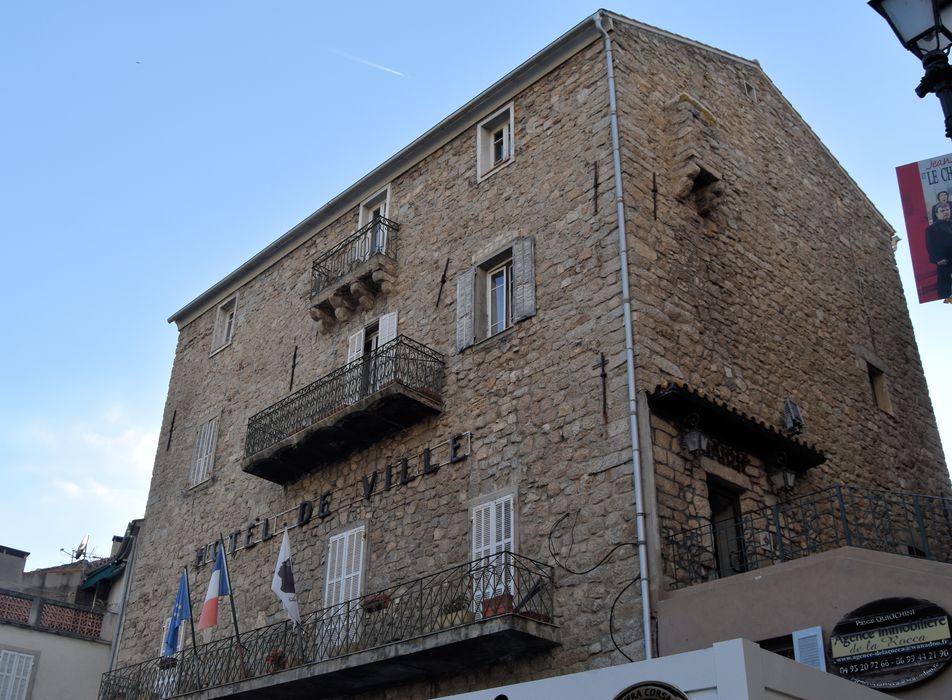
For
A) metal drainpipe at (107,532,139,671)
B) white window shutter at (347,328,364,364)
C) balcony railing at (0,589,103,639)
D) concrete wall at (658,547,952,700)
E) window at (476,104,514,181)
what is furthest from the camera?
balcony railing at (0,589,103,639)

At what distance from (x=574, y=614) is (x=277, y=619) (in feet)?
20.0

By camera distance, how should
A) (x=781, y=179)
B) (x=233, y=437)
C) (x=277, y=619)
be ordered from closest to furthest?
(x=277, y=619) < (x=781, y=179) < (x=233, y=437)

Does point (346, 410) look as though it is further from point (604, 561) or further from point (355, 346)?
point (604, 561)

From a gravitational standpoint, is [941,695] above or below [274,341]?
below

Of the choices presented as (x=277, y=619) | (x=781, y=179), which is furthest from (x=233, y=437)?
(x=781, y=179)

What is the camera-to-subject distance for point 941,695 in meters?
9.37

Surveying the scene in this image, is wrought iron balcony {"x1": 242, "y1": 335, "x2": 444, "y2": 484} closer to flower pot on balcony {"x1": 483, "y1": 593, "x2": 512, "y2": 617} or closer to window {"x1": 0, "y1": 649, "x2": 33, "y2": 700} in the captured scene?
flower pot on balcony {"x1": 483, "y1": 593, "x2": 512, "y2": 617}

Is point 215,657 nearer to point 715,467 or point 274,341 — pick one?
point 274,341

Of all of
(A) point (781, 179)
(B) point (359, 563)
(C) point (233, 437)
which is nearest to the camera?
(B) point (359, 563)

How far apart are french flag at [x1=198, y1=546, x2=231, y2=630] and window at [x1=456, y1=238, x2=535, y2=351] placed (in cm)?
491

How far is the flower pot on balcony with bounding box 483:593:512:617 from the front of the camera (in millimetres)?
11867

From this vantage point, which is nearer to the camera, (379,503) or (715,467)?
(715,467)

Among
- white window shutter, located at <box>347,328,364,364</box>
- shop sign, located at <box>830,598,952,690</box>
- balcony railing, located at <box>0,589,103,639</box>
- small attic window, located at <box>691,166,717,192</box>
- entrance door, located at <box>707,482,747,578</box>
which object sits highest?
small attic window, located at <box>691,166,717,192</box>

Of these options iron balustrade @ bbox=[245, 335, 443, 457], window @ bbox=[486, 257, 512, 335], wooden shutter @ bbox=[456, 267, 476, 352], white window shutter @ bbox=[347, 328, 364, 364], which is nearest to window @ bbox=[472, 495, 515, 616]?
iron balustrade @ bbox=[245, 335, 443, 457]
